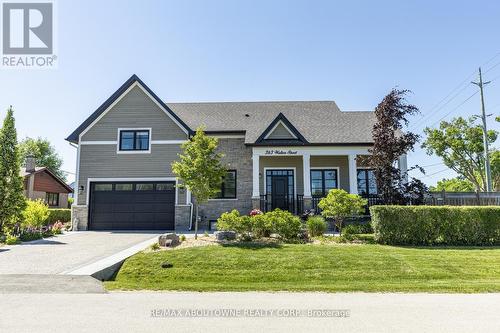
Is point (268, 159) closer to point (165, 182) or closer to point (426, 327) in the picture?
point (165, 182)

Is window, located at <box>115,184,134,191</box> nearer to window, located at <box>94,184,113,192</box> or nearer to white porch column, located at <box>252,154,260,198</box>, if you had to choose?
window, located at <box>94,184,113,192</box>

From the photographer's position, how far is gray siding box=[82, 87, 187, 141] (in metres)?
18.4

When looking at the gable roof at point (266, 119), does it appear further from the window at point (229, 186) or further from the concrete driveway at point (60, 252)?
the concrete driveway at point (60, 252)

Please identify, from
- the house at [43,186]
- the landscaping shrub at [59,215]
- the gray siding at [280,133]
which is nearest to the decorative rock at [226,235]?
the gray siding at [280,133]

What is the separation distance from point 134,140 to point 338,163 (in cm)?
1203

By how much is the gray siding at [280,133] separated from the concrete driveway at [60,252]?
866cm

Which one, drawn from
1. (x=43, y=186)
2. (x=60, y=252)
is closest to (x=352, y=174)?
(x=60, y=252)

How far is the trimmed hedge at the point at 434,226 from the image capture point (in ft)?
39.7

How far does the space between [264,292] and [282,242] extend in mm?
4551

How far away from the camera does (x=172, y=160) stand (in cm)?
1814

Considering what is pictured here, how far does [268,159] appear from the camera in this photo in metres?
19.3

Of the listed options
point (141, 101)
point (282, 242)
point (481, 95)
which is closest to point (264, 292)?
point (282, 242)

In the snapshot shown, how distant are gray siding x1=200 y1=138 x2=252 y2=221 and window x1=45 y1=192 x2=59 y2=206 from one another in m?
23.6

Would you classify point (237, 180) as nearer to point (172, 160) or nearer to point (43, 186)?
point (172, 160)
